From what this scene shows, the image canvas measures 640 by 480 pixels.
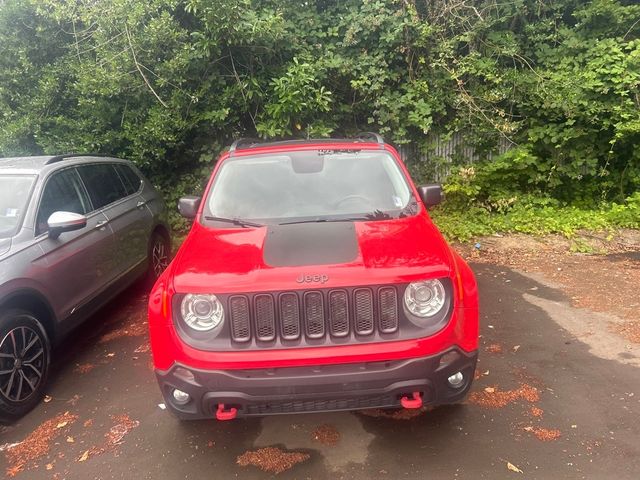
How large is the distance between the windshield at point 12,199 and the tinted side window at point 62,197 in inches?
A: 5.4

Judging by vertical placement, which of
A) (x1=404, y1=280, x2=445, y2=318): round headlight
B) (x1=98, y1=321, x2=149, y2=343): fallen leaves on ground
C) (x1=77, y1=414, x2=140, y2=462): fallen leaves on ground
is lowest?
(x1=98, y1=321, x2=149, y2=343): fallen leaves on ground

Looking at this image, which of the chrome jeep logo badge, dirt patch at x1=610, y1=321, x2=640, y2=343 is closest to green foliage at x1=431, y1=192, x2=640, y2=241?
dirt patch at x1=610, y1=321, x2=640, y2=343

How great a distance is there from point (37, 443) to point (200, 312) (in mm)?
1640

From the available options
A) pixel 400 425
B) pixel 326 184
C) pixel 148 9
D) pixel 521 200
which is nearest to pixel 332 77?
pixel 148 9

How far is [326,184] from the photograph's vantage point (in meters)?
3.78

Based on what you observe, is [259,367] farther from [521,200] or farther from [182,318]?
[521,200]

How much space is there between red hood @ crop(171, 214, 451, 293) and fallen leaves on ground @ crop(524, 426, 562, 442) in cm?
130

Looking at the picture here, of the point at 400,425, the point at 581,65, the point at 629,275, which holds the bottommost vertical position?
the point at 629,275

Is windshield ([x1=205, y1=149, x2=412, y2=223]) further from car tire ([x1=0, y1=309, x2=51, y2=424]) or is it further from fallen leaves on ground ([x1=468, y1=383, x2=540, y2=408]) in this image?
car tire ([x1=0, y1=309, x2=51, y2=424])

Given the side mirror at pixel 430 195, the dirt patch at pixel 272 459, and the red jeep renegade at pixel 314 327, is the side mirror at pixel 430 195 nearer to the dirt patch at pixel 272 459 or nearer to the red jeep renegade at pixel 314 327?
the red jeep renegade at pixel 314 327

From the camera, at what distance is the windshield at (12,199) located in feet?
12.7

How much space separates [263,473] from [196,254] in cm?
137

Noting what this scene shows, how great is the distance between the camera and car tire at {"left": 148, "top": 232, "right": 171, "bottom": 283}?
5.89m

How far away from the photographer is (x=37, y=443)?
3.24 metres
